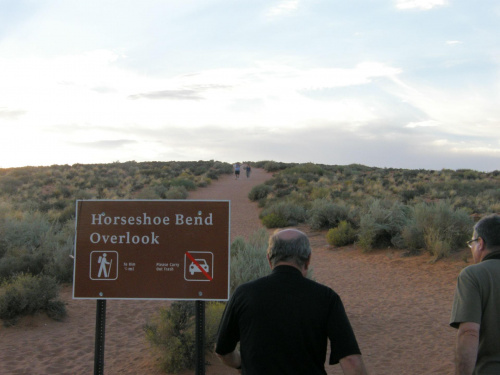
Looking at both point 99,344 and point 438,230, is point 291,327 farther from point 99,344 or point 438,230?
point 438,230

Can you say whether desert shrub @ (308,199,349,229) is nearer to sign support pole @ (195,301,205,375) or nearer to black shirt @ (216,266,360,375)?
sign support pole @ (195,301,205,375)

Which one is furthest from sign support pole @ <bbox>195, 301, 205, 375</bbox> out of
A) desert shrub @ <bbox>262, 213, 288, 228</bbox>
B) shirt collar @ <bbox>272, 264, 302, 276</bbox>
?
desert shrub @ <bbox>262, 213, 288, 228</bbox>

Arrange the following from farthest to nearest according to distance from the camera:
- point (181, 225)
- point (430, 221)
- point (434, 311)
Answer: point (430, 221)
point (434, 311)
point (181, 225)

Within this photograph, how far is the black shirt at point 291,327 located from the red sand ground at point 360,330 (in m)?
4.07

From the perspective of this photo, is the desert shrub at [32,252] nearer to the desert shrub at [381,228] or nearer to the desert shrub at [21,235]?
the desert shrub at [21,235]

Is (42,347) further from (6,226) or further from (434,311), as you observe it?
(434,311)

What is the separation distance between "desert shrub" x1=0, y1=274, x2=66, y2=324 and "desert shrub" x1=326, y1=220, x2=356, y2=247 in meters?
9.41

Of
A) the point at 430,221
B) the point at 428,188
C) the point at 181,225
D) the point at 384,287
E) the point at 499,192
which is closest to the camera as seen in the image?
the point at 181,225

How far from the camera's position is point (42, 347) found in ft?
23.3

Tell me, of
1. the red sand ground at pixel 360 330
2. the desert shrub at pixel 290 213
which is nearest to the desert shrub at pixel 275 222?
the desert shrub at pixel 290 213

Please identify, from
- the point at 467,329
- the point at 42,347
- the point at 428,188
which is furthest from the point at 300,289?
the point at 428,188

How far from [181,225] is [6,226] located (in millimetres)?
9065

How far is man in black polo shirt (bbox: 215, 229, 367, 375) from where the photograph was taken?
249 centimetres

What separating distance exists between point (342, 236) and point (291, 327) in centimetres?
1329
